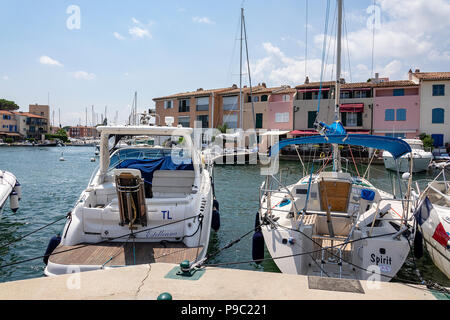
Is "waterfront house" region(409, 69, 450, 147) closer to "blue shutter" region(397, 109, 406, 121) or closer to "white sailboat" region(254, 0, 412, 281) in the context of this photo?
"blue shutter" region(397, 109, 406, 121)

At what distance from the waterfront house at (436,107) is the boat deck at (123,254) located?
1404 inches

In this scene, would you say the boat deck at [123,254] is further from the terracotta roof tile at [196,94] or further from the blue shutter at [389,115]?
the terracotta roof tile at [196,94]

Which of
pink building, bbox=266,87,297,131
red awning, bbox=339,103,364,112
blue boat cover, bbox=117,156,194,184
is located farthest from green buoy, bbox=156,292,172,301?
pink building, bbox=266,87,297,131

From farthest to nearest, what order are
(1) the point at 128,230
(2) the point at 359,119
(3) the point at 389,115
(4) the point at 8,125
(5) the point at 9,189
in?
1. (4) the point at 8,125
2. (2) the point at 359,119
3. (3) the point at 389,115
4. (5) the point at 9,189
5. (1) the point at 128,230

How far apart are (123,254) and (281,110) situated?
3799cm

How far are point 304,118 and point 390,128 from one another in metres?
9.06

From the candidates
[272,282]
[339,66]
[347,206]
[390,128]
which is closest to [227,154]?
[390,128]

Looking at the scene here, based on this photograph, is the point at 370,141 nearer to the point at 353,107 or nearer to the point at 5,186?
the point at 5,186

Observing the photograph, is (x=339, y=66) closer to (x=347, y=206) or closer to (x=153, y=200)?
(x=347, y=206)

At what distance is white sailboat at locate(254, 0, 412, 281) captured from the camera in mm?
5957

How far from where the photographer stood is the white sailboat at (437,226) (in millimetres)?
6789

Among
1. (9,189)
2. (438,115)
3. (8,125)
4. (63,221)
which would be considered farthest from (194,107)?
(8,125)

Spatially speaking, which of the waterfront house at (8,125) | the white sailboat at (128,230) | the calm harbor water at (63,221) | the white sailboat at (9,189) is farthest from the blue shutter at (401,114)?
the waterfront house at (8,125)

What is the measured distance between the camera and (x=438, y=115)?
34656mm
